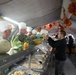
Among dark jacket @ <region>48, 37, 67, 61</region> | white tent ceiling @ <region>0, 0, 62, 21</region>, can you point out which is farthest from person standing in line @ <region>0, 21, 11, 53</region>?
dark jacket @ <region>48, 37, 67, 61</region>

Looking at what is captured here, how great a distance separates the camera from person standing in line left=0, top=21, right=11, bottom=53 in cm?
184

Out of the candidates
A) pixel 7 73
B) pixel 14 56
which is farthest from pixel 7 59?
pixel 7 73

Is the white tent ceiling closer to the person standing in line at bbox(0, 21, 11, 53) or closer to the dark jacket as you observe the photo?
the person standing in line at bbox(0, 21, 11, 53)

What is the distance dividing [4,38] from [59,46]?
3.24 meters

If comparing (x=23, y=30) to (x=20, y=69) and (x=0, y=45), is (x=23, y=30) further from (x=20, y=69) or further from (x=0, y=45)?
(x=0, y=45)

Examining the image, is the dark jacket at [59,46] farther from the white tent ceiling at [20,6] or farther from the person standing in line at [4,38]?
the person standing in line at [4,38]

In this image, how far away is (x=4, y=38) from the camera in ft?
7.14

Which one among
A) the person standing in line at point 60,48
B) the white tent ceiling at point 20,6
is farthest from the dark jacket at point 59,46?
the white tent ceiling at point 20,6

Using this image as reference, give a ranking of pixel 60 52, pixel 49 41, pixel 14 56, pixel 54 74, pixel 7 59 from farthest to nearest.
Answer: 1. pixel 54 74
2. pixel 60 52
3. pixel 49 41
4. pixel 14 56
5. pixel 7 59

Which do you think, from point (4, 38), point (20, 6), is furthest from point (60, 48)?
point (4, 38)

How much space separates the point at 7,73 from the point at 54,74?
14.0 ft

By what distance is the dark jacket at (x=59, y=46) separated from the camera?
4.93 m

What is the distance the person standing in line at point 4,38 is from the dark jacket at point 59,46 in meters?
2.68

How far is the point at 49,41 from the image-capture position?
488 cm
